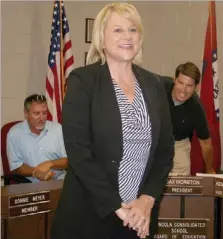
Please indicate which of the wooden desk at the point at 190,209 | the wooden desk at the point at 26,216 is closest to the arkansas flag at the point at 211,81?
the wooden desk at the point at 190,209

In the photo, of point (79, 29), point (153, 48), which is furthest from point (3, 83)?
point (153, 48)

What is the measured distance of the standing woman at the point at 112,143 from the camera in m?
1.32

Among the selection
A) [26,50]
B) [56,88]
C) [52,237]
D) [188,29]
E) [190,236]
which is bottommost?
[190,236]

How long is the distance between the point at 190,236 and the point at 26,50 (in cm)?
240

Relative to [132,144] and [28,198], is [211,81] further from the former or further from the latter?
[132,144]

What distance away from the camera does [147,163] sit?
1.41m

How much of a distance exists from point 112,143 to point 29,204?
3.51 feet

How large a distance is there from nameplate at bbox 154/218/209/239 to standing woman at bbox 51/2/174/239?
4.43ft

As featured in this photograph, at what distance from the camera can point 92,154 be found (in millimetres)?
1335

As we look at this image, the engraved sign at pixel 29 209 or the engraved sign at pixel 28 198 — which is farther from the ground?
the engraved sign at pixel 28 198

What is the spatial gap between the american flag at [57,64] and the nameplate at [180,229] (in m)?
1.65

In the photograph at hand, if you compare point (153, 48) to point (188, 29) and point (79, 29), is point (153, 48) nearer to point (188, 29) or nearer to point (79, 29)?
point (188, 29)

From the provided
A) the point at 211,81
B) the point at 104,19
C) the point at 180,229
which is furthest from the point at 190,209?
the point at 211,81

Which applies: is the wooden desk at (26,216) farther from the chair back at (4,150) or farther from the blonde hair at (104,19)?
the blonde hair at (104,19)
